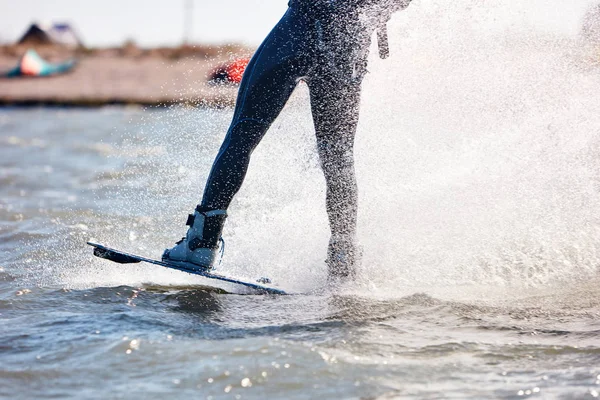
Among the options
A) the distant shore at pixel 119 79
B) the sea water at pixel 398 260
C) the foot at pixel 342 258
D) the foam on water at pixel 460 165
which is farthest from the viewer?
the distant shore at pixel 119 79

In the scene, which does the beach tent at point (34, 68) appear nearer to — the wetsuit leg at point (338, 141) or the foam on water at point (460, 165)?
the foam on water at point (460, 165)

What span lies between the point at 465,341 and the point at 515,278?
46.4 inches

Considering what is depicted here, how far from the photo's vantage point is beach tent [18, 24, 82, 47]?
5166 cm

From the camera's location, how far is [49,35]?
52.4m

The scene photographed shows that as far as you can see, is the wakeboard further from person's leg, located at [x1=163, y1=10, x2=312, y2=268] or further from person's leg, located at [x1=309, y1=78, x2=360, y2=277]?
person's leg, located at [x1=309, y1=78, x2=360, y2=277]

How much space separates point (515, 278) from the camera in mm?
4840

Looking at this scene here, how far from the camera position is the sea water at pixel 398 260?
11.3 ft

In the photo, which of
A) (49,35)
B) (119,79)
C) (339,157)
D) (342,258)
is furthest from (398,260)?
(49,35)

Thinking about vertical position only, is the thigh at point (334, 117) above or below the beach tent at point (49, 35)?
below

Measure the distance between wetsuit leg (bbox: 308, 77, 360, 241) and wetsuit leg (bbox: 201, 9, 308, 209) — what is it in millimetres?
160

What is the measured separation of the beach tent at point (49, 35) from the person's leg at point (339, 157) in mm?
48601

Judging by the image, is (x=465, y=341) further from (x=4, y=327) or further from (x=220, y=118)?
(x=220, y=118)

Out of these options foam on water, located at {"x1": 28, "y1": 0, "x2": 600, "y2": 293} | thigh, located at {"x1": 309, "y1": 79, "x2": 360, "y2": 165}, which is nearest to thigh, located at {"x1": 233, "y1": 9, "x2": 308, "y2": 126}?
thigh, located at {"x1": 309, "y1": 79, "x2": 360, "y2": 165}

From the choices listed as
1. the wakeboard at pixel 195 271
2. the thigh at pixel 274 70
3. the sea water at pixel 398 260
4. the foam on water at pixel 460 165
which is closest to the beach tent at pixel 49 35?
the sea water at pixel 398 260
